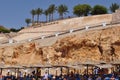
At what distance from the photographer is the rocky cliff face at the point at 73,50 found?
39.0 meters

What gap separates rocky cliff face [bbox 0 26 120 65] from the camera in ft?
128

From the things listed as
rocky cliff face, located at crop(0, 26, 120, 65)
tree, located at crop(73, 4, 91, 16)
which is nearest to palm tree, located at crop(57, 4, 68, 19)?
tree, located at crop(73, 4, 91, 16)

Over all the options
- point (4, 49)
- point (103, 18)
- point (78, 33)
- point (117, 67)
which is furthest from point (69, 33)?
point (117, 67)

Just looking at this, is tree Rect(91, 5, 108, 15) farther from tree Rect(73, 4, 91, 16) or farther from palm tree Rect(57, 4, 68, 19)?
palm tree Rect(57, 4, 68, 19)

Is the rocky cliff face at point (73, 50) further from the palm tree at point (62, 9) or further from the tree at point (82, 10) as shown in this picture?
the palm tree at point (62, 9)

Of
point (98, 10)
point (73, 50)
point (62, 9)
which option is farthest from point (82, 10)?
point (73, 50)

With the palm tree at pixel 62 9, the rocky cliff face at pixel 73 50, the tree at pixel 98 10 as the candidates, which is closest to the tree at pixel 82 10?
the tree at pixel 98 10

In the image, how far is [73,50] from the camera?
43.2 meters

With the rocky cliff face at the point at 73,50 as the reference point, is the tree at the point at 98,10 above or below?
above

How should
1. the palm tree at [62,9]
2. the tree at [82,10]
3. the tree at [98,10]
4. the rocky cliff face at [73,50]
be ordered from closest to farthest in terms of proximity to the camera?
the rocky cliff face at [73,50]
the tree at [98,10]
the tree at [82,10]
the palm tree at [62,9]

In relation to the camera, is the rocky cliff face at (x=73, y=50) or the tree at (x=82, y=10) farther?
the tree at (x=82, y=10)

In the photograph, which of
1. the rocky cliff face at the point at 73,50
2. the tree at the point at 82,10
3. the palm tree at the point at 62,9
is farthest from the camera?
the palm tree at the point at 62,9

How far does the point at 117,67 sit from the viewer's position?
96.2 ft

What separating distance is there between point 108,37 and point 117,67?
33.8 ft
